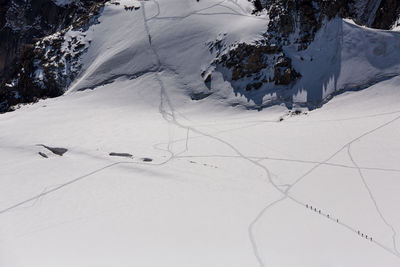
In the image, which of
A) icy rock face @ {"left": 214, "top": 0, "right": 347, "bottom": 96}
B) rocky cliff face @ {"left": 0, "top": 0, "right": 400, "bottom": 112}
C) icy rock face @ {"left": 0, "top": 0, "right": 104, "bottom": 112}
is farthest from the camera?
icy rock face @ {"left": 0, "top": 0, "right": 104, "bottom": 112}

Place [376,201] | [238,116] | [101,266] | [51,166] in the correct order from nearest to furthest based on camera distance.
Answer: [101,266] < [376,201] < [51,166] < [238,116]

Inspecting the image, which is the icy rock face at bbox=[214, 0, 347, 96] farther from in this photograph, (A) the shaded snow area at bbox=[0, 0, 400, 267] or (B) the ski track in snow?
(B) the ski track in snow

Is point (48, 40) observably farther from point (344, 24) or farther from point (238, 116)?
point (344, 24)

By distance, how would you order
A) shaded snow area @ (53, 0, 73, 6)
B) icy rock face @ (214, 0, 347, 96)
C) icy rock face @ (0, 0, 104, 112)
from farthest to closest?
shaded snow area @ (53, 0, 73, 6) → icy rock face @ (0, 0, 104, 112) → icy rock face @ (214, 0, 347, 96)

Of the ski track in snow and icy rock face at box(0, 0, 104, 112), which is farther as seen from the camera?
icy rock face at box(0, 0, 104, 112)

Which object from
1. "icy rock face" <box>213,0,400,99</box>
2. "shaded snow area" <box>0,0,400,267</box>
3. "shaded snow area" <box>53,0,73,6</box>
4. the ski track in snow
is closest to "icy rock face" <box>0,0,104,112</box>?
"shaded snow area" <box>53,0,73,6</box>

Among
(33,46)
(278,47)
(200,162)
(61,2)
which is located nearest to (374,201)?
(200,162)

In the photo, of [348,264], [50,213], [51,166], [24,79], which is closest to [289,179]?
[348,264]
